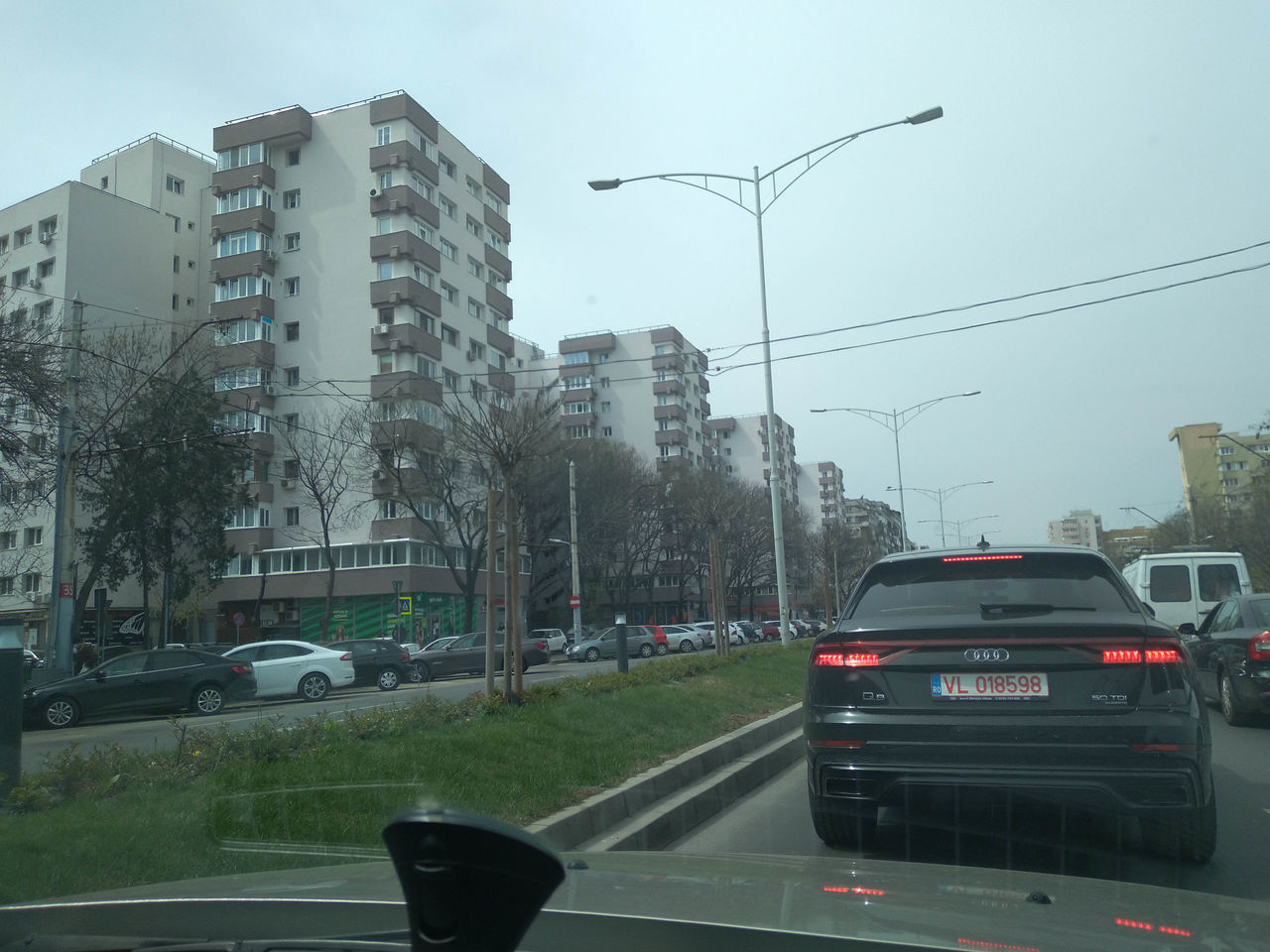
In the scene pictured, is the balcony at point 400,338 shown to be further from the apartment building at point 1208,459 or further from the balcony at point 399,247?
the apartment building at point 1208,459

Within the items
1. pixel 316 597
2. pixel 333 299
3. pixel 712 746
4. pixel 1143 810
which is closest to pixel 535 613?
pixel 316 597

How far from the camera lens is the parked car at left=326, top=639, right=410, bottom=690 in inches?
1056

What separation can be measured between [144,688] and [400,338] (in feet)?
106

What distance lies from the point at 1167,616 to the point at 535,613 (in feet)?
177

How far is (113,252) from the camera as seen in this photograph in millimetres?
52531

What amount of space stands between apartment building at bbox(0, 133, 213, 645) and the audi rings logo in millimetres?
44247

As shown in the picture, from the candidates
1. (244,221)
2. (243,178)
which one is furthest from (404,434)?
(243,178)

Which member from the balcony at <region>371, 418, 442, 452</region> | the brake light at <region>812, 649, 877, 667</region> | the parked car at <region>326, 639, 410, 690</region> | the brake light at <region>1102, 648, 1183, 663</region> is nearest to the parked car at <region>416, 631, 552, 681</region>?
the parked car at <region>326, 639, 410, 690</region>

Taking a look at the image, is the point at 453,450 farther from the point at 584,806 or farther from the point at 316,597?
the point at 584,806

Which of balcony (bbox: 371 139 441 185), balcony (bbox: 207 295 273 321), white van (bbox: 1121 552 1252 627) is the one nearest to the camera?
white van (bbox: 1121 552 1252 627)

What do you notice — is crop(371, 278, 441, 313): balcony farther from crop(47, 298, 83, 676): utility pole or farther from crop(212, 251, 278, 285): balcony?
crop(47, 298, 83, 676): utility pole

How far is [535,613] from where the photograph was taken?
6988cm

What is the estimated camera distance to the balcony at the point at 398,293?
164ft

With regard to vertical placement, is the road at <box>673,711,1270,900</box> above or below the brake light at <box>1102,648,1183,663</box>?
below
